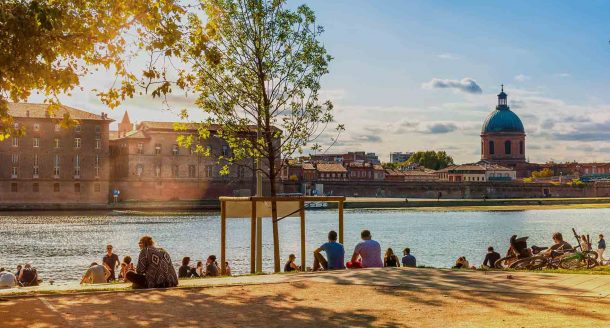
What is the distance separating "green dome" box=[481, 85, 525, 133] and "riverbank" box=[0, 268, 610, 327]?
17169 cm

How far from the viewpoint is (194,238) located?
56.7 meters

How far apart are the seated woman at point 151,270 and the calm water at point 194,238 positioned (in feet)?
68.7

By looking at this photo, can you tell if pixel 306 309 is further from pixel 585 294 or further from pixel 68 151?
pixel 68 151

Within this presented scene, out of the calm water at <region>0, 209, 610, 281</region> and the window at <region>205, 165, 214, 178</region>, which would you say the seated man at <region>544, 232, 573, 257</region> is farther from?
the window at <region>205, 165, 214, 178</region>

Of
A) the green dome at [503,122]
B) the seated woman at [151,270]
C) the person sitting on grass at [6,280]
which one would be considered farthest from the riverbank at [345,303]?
the green dome at [503,122]

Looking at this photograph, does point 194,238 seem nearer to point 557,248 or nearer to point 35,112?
point 557,248

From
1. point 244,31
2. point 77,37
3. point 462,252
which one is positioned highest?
point 244,31

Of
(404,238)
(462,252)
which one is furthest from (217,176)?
(462,252)

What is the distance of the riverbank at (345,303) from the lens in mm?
8945

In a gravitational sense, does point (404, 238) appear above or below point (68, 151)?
below

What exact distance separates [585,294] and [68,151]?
96284 millimetres

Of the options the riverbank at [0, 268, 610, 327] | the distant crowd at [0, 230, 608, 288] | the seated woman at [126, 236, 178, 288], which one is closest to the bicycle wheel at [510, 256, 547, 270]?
the distant crowd at [0, 230, 608, 288]

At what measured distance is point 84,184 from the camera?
330ft

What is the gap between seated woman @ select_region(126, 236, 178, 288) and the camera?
11.8 meters
